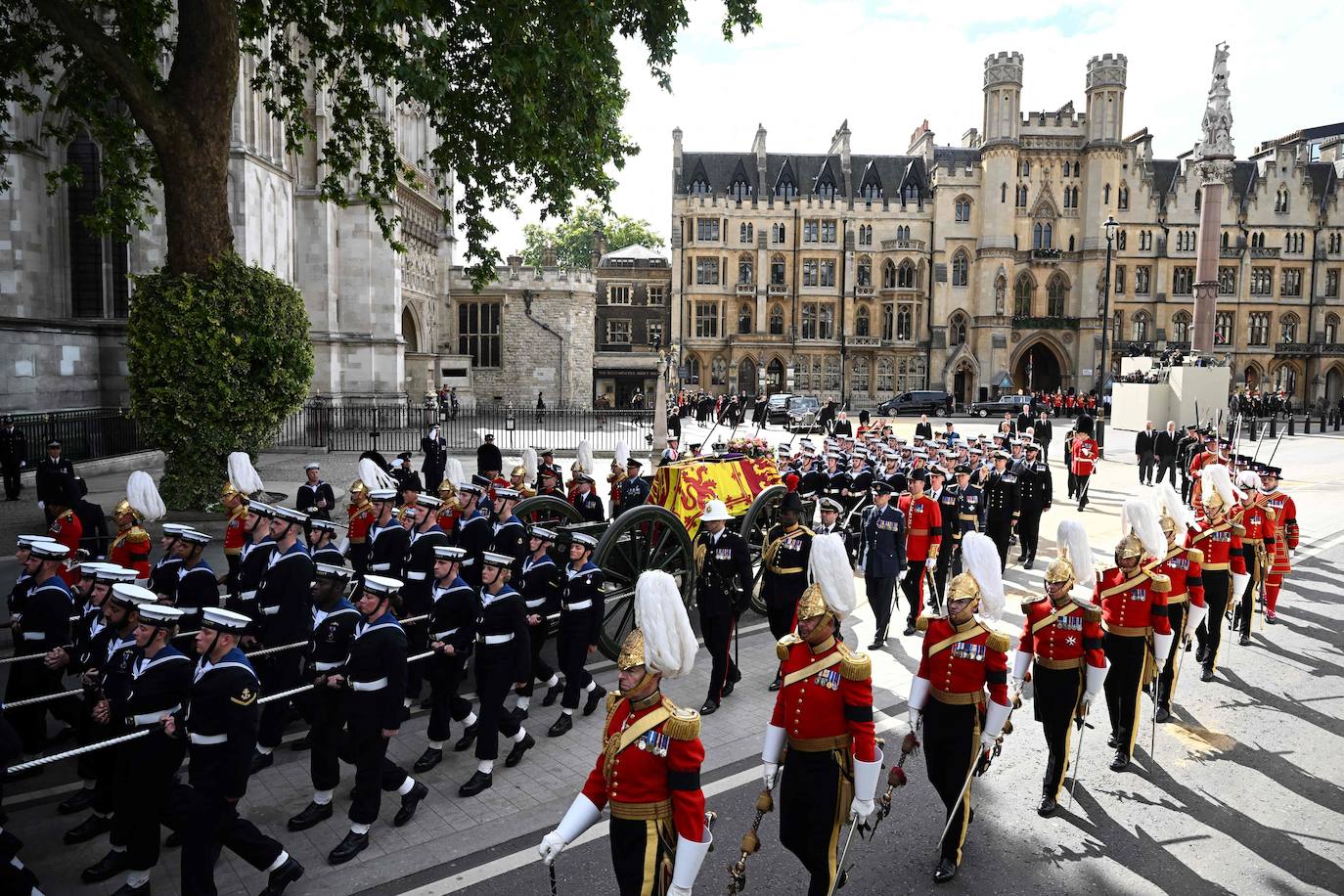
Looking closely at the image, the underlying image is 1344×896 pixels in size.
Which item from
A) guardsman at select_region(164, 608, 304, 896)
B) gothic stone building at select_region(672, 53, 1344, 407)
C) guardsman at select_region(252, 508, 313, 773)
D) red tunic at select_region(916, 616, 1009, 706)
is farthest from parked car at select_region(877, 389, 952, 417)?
guardsman at select_region(164, 608, 304, 896)

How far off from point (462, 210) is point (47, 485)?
7.19 metres

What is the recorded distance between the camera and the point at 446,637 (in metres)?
7.03

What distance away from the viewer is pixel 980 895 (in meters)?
5.18

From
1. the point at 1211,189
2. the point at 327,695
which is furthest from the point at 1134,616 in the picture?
the point at 1211,189

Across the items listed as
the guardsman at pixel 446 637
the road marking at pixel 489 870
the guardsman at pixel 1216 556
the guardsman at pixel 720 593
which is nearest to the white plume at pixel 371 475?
the guardsman at pixel 446 637

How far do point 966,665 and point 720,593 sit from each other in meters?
3.10

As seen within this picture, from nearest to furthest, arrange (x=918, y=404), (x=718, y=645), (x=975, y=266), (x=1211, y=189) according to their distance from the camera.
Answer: (x=718, y=645)
(x=1211, y=189)
(x=918, y=404)
(x=975, y=266)

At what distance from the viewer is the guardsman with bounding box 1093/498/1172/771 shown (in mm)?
6781

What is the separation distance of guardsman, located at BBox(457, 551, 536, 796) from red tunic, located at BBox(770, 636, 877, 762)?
2.63 metres

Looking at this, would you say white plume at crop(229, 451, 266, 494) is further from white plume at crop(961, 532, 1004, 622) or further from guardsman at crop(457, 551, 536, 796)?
white plume at crop(961, 532, 1004, 622)

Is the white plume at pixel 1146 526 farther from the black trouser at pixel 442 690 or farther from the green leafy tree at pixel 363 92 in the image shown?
the green leafy tree at pixel 363 92

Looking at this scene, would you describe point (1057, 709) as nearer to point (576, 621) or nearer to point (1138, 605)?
point (1138, 605)

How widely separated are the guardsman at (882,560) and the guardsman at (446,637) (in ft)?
15.4

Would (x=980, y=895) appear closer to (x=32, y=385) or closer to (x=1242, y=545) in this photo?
(x=1242, y=545)
